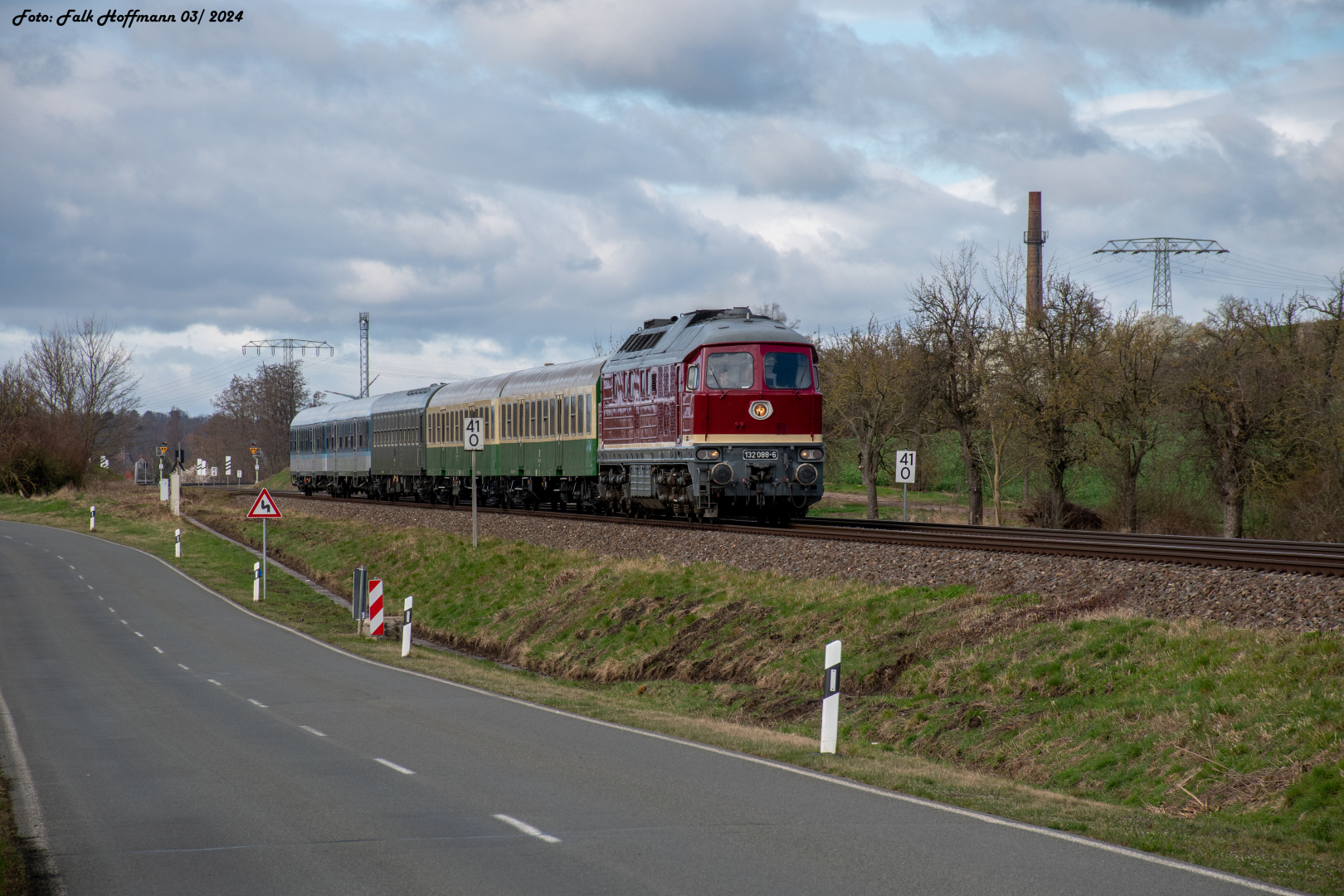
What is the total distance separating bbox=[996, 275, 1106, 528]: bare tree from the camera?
133ft

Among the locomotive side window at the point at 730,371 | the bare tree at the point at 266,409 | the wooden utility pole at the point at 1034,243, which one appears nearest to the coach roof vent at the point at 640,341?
the locomotive side window at the point at 730,371

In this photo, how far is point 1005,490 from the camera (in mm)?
65188

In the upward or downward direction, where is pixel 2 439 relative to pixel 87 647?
upward

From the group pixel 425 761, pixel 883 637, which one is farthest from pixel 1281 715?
pixel 425 761

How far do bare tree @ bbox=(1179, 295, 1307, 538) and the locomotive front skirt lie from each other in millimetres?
15869

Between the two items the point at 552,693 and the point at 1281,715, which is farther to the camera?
the point at 552,693

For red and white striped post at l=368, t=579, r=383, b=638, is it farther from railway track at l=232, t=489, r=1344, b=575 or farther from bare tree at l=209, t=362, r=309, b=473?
bare tree at l=209, t=362, r=309, b=473

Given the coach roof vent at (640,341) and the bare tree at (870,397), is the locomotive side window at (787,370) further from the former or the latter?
the bare tree at (870,397)

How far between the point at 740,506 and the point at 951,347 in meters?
21.6

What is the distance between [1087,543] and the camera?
19.5 meters

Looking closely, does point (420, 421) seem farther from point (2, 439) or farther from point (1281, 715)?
point (2, 439)

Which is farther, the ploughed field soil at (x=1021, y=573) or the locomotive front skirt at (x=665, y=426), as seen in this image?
the locomotive front skirt at (x=665, y=426)

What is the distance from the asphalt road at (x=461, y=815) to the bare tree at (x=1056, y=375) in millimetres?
27409

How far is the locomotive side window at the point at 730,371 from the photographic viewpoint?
A: 25.4 m
